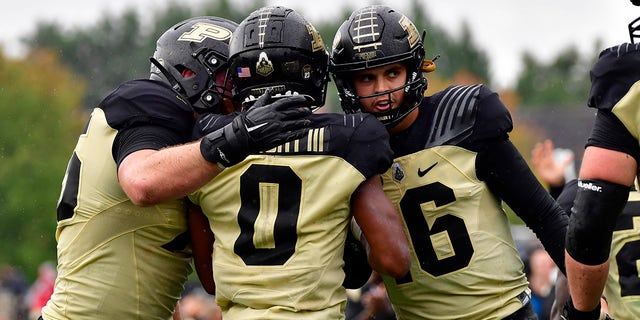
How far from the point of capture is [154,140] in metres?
4.96

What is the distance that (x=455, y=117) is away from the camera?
5.30m

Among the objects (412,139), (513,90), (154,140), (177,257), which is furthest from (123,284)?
(513,90)

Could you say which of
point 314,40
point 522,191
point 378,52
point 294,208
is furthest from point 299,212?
point 522,191

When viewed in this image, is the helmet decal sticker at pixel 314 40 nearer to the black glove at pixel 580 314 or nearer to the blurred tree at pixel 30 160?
the black glove at pixel 580 314

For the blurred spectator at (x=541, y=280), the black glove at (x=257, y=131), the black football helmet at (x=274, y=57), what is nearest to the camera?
the black glove at (x=257, y=131)

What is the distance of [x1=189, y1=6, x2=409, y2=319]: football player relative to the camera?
478cm

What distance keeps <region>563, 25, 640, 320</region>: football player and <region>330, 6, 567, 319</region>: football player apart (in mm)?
431

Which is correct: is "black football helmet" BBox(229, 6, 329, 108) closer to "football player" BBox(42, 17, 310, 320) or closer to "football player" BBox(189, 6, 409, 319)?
"football player" BBox(189, 6, 409, 319)

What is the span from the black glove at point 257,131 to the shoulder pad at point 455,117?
97 cm

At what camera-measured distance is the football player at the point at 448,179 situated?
5273 mm

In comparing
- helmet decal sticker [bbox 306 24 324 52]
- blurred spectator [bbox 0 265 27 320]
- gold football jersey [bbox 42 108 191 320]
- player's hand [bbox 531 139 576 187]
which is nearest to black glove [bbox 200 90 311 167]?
helmet decal sticker [bbox 306 24 324 52]

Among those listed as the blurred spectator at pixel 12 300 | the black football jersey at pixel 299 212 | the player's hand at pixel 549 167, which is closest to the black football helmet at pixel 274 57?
the black football jersey at pixel 299 212

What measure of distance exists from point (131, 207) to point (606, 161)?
2.10 meters

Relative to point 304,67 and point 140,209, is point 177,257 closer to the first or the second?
point 140,209
